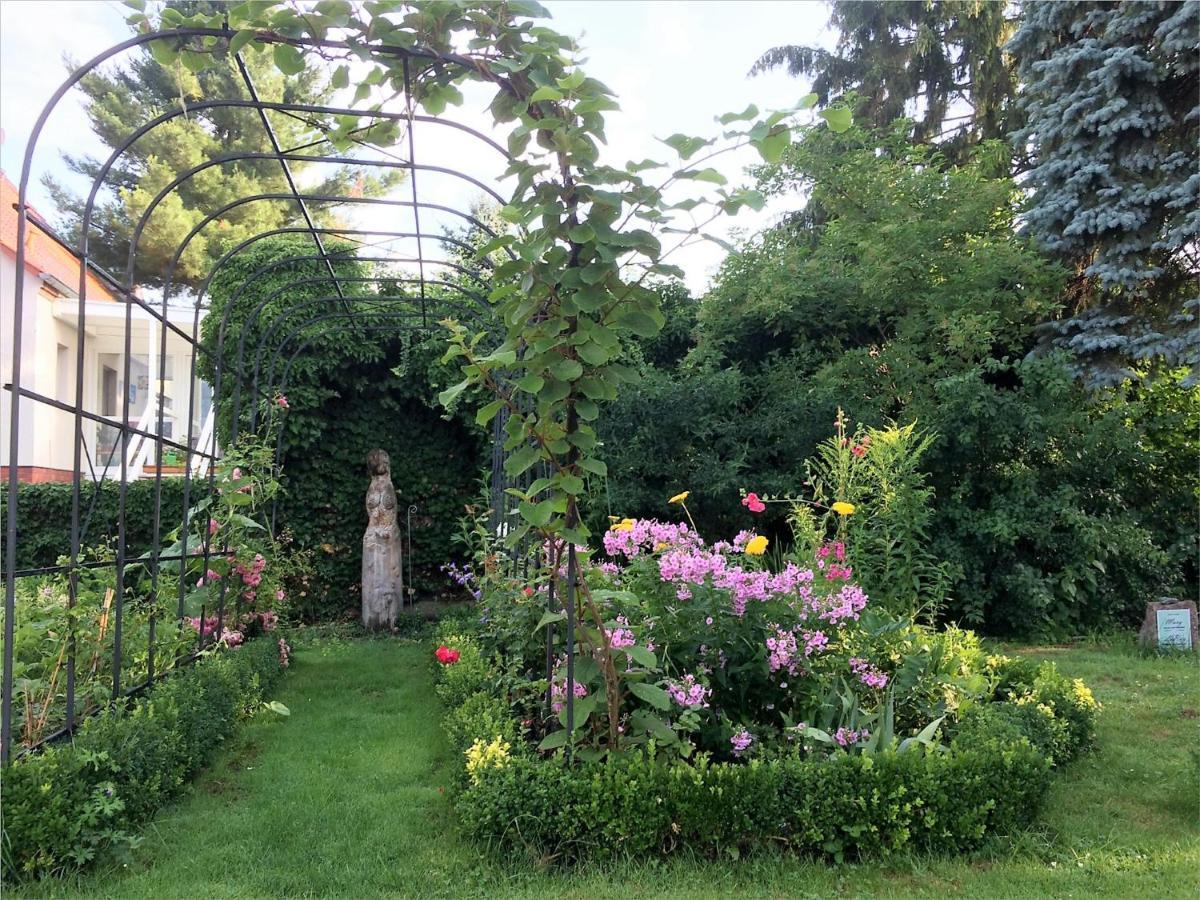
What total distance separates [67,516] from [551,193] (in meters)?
7.07

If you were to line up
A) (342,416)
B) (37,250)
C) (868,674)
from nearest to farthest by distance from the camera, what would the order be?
(868,674) → (342,416) → (37,250)

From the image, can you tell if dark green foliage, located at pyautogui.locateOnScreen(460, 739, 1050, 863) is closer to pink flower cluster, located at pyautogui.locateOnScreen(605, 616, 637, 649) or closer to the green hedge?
pink flower cluster, located at pyautogui.locateOnScreen(605, 616, 637, 649)

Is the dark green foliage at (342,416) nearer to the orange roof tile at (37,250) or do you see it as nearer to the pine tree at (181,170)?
the orange roof tile at (37,250)

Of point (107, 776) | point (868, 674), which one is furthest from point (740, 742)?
point (107, 776)

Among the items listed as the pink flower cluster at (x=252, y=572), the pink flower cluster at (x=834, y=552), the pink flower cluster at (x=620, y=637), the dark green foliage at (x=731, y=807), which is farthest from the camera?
the pink flower cluster at (x=252, y=572)

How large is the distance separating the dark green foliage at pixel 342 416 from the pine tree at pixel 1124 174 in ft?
20.2

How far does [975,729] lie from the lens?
9.93 feet

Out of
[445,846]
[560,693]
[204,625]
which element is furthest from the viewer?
[204,625]

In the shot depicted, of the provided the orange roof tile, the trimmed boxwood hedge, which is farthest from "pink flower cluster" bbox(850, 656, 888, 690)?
the orange roof tile

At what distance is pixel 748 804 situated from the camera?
8.40 ft

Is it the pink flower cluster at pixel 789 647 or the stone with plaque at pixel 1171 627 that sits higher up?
the pink flower cluster at pixel 789 647

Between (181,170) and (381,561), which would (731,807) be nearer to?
(381,561)

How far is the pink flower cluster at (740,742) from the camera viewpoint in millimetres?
2863

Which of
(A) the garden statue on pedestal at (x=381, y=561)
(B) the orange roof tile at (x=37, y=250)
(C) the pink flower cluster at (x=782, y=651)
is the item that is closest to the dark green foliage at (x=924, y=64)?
(A) the garden statue on pedestal at (x=381, y=561)
